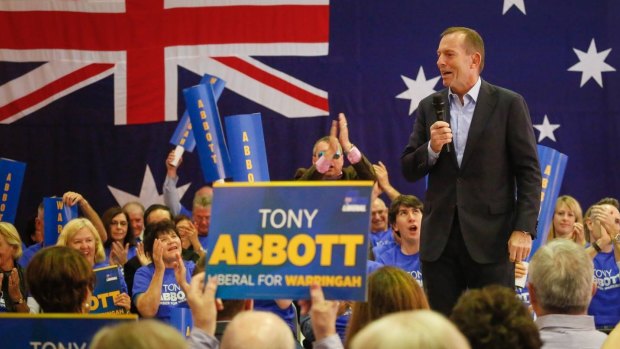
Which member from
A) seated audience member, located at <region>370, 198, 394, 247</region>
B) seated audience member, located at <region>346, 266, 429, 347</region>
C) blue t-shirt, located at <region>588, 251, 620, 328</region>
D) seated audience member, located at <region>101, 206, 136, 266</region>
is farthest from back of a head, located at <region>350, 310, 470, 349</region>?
seated audience member, located at <region>101, 206, 136, 266</region>

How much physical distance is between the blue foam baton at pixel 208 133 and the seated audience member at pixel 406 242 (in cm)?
113

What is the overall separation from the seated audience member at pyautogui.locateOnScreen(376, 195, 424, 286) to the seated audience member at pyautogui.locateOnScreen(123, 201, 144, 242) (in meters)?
2.45

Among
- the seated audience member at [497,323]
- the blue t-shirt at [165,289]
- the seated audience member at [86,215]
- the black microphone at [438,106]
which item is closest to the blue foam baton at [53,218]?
the seated audience member at [86,215]

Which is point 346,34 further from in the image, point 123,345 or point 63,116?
point 123,345

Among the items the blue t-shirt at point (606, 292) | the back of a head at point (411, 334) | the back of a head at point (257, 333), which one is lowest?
the blue t-shirt at point (606, 292)

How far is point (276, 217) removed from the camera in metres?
2.77

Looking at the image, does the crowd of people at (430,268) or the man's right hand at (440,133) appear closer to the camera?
the crowd of people at (430,268)

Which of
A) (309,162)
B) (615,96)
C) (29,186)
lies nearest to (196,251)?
(309,162)

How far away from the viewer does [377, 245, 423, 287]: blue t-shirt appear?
5.93m

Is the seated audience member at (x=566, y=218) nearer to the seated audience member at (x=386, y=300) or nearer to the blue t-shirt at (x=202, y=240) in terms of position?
the blue t-shirt at (x=202, y=240)

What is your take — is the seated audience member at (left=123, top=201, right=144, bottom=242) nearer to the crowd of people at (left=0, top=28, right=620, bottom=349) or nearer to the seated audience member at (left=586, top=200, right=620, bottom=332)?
the crowd of people at (left=0, top=28, right=620, bottom=349)

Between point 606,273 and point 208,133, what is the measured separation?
9.39ft

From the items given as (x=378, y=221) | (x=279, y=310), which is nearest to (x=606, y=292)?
(x=378, y=221)

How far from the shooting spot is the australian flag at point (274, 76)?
8.42 meters
